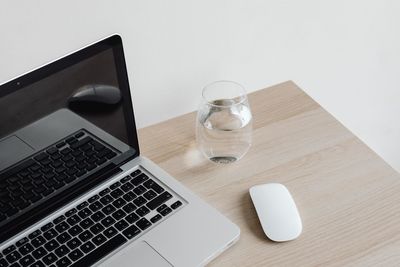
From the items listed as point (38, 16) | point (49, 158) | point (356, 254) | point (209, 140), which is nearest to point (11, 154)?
point (49, 158)

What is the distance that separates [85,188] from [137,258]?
151mm

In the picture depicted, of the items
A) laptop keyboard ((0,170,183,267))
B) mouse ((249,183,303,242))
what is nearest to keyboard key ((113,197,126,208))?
laptop keyboard ((0,170,183,267))

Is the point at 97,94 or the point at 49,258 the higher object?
the point at 97,94

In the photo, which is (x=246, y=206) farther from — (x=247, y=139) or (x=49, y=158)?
(x=49, y=158)

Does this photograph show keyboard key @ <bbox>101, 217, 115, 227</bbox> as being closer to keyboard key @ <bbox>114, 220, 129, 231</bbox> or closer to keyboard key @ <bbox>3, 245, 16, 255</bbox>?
keyboard key @ <bbox>114, 220, 129, 231</bbox>

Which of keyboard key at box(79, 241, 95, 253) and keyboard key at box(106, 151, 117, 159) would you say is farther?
keyboard key at box(106, 151, 117, 159)

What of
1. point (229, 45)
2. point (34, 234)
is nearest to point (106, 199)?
point (34, 234)

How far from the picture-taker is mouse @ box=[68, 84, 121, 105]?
0.89 meters

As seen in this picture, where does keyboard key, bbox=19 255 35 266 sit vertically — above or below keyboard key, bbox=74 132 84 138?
below

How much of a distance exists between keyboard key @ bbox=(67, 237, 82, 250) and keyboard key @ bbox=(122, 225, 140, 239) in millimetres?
67

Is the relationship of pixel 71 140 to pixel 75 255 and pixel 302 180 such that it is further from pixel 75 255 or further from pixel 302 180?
pixel 302 180

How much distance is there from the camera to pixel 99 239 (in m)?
0.89

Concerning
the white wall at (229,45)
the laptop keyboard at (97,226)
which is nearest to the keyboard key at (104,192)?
the laptop keyboard at (97,226)

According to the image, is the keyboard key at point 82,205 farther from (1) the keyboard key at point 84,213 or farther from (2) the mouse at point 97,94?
(2) the mouse at point 97,94
